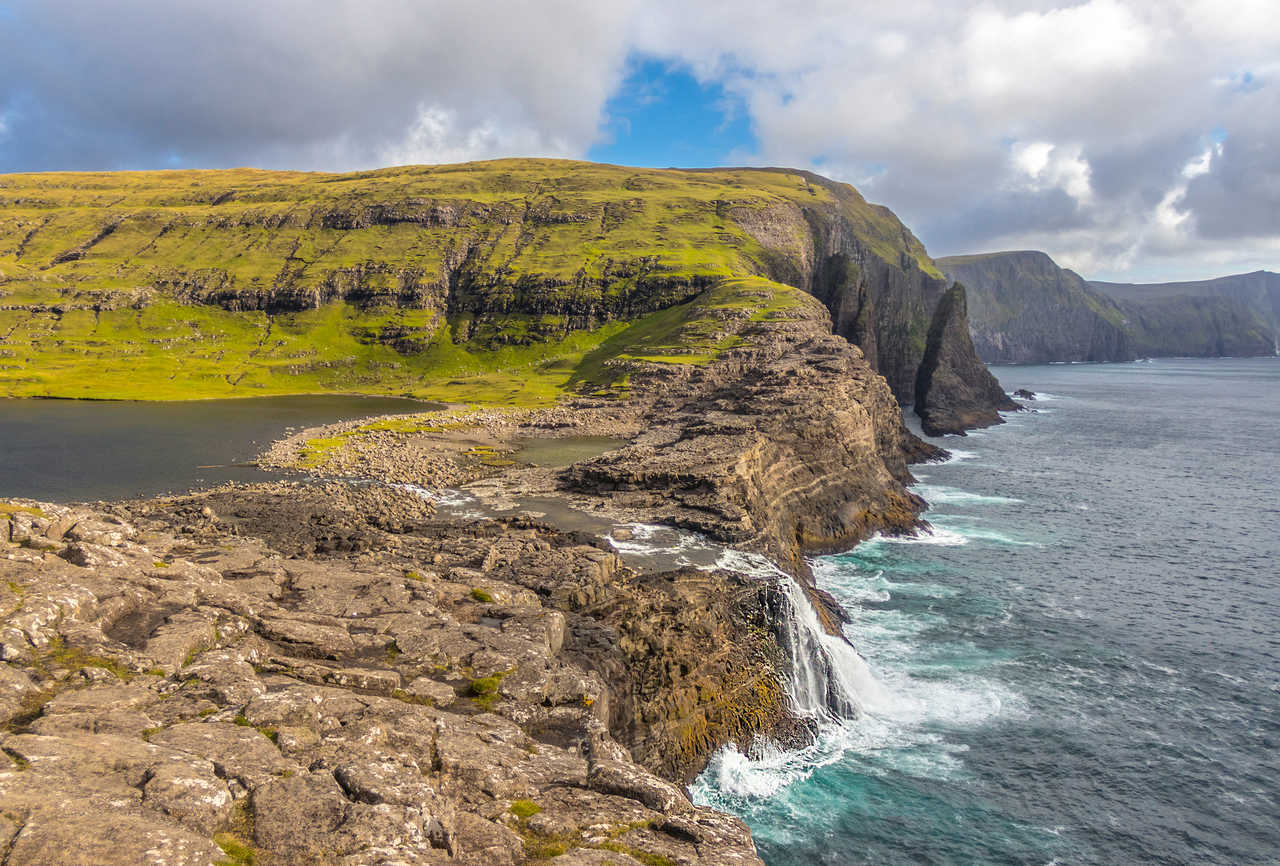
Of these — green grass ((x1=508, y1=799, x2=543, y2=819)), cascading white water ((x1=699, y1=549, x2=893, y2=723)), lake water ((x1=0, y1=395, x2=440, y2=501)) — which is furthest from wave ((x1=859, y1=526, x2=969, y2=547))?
lake water ((x1=0, y1=395, x2=440, y2=501))

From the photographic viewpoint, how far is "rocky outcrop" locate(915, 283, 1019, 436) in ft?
517

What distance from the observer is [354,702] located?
1944cm

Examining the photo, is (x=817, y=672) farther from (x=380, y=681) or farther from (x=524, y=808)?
(x=524, y=808)

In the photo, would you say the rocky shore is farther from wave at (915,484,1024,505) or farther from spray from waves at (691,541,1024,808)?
wave at (915,484,1024,505)

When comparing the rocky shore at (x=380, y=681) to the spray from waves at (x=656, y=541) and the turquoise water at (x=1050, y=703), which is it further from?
the turquoise water at (x=1050, y=703)

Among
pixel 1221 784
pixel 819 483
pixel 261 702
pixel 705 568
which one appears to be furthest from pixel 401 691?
pixel 819 483

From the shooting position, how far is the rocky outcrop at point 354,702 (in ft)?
44.6

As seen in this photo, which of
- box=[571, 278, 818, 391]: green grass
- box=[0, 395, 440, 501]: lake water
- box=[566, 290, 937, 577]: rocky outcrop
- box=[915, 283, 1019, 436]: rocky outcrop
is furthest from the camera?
box=[915, 283, 1019, 436]: rocky outcrop

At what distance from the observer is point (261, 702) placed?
717 inches

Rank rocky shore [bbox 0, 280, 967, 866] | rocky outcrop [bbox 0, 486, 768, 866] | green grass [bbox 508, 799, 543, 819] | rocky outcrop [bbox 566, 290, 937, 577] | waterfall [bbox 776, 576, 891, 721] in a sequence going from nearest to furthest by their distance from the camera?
rocky outcrop [bbox 0, 486, 768, 866] → rocky shore [bbox 0, 280, 967, 866] → green grass [bbox 508, 799, 543, 819] → waterfall [bbox 776, 576, 891, 721] → rocky outcrop [bbox 566, 290, 937, 577]

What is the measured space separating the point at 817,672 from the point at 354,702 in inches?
1147

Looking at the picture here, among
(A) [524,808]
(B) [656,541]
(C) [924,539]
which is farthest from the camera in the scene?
(C) [924,539]

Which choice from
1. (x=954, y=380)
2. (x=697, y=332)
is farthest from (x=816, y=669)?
(x=954, y=380)

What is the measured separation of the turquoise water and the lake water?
2638 inches
